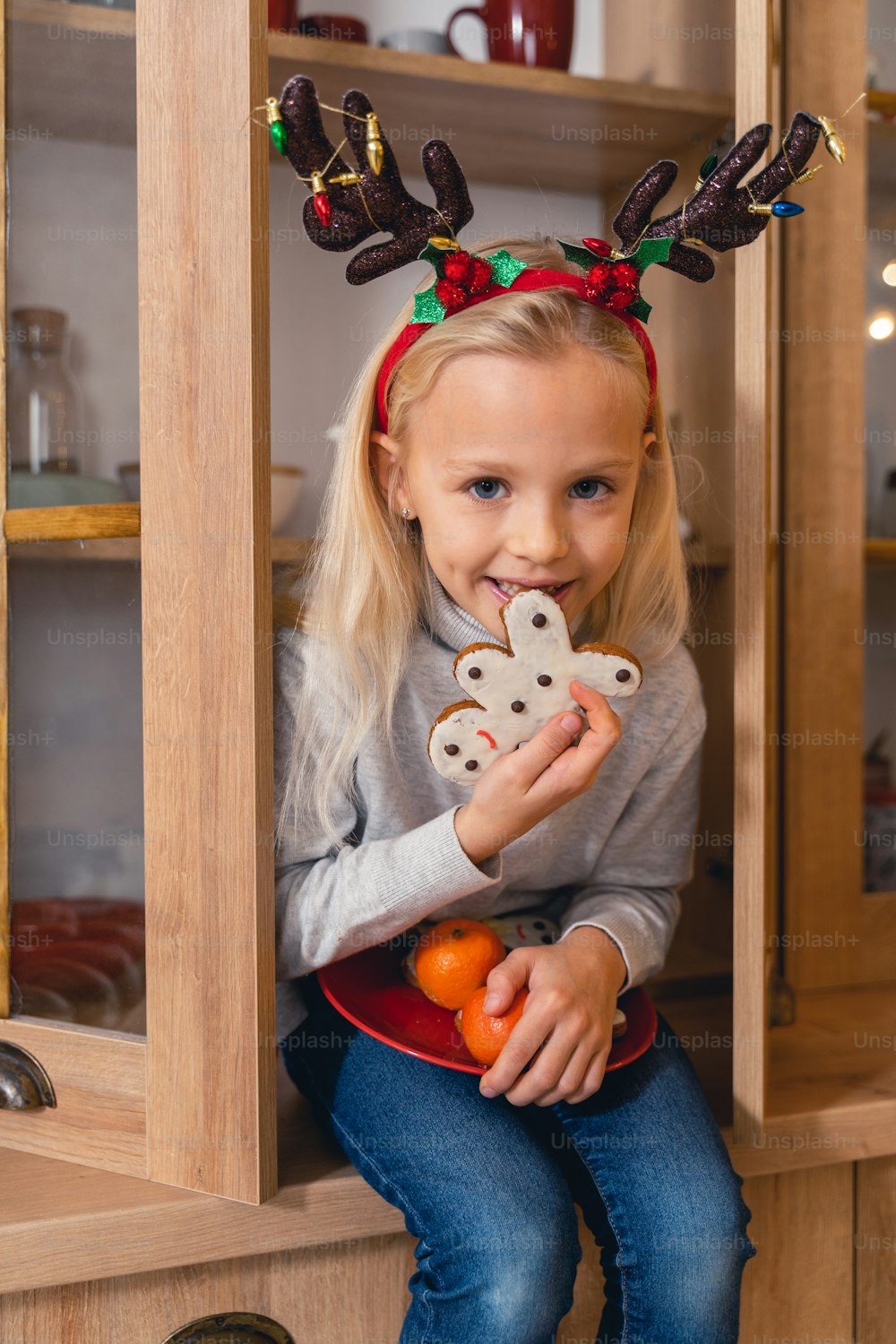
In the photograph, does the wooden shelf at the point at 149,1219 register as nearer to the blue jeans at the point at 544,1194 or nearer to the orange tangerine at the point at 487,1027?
the blue jeans at the point at 544,1194

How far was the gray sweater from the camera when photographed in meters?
0.96

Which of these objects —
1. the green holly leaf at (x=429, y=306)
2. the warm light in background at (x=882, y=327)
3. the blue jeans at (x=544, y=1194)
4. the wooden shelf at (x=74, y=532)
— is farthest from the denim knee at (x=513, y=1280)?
the warm light in background at (x=882, y=327)

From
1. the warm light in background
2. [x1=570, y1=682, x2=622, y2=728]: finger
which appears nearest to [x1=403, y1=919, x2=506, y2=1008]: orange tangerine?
[x1=570, y1=682, x2=622, y2=728]: finger

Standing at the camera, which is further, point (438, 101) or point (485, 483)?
point (438, 101)

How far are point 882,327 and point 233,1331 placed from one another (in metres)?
1.38

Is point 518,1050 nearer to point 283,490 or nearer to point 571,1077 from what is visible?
point 571,1077

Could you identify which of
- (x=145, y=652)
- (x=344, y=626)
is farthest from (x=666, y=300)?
(x=145, y=652)

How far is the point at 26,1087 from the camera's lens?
1007 millimetres

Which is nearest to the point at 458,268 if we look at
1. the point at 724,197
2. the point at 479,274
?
the point at 479,274

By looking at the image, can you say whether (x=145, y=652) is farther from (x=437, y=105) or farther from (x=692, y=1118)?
(x=437, y=105)

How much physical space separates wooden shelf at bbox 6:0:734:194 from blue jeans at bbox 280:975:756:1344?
0.87 metres

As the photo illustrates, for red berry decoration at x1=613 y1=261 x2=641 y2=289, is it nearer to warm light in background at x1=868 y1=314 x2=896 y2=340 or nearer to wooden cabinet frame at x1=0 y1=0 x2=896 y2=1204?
wooden cabinet frame at x1=0 y1=0 x2=896 y2=1204

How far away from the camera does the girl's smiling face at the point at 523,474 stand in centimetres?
91

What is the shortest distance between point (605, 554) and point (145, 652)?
404mm
